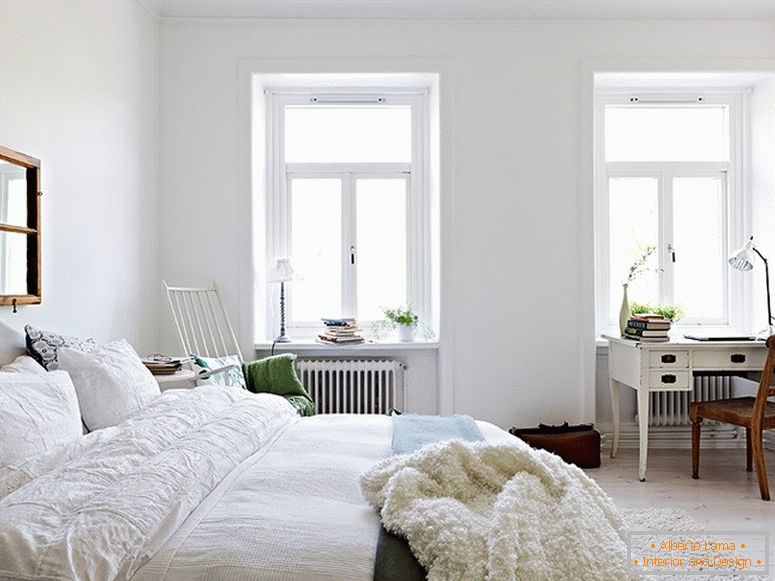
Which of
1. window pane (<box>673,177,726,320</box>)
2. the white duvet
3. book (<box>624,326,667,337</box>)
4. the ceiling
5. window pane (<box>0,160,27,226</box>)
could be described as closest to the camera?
the white duvet

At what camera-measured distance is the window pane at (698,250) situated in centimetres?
480

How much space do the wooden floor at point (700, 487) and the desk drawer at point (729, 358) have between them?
1.92 feet

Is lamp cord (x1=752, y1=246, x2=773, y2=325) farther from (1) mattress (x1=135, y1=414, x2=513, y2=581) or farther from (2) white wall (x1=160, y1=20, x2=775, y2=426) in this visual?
(1) mattress (x1=135, y1=414, x2=513, y2=581)

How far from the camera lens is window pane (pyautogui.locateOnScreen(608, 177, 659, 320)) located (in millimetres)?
4770

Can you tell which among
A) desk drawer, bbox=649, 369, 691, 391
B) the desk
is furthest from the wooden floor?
desk drawer, bbox=649, 369, 691, 391

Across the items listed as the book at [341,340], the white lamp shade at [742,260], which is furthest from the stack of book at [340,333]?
the white lamp shade at [742,260]

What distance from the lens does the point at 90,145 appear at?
3.38 m

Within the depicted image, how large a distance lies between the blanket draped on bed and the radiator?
3.01 metres

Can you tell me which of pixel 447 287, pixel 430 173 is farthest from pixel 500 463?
pixel 430 173

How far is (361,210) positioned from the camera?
477 centimetres

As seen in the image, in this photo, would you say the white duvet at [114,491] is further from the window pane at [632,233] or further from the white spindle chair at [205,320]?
the window pane at [632,233]

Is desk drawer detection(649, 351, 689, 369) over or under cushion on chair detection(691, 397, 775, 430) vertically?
over

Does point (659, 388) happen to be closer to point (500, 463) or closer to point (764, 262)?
point (764, 262)

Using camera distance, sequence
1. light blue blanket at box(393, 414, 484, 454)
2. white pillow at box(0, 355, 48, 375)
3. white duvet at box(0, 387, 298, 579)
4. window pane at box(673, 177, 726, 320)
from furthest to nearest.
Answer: window pane at box(673, 177, 726, 320) → white pillow at box(0, 355, 48, 375) → light blue blanket at box(393, 414, 484, 454) → white duvet at box(0, 387, 298, 579)
